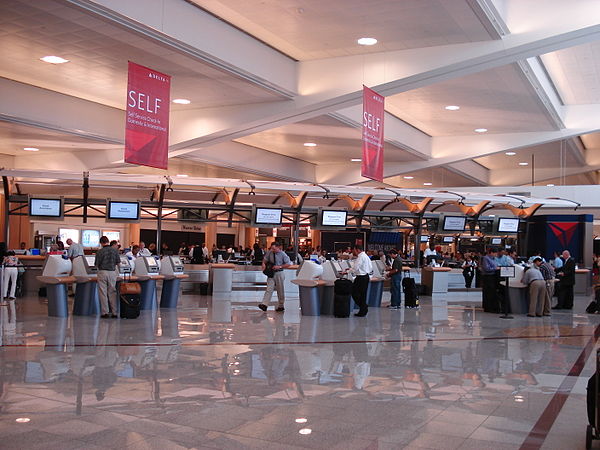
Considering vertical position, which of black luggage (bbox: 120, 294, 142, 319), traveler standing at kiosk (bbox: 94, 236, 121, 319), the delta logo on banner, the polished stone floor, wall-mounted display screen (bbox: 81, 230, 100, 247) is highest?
the delta logo on banner

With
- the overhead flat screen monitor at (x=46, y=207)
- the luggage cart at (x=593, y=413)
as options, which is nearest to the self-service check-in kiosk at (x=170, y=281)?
the overhead flat screen monitor at (x=46, y=207)

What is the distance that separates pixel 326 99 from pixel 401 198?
690 centimetres

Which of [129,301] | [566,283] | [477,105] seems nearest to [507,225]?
[566,283]

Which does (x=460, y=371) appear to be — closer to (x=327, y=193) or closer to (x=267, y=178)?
(x=327, y=193)

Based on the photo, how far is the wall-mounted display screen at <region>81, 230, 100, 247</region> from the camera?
25.1m

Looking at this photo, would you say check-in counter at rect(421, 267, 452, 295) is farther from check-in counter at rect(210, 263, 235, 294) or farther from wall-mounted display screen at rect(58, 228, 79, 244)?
wall-mounted display screen at rect(58, 228, 79, 244)

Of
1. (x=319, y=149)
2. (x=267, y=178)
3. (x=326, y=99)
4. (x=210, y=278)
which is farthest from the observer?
(x=267, y=178)

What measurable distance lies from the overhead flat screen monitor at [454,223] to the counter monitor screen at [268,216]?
539 centimetres

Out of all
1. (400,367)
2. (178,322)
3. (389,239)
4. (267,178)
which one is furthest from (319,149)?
(400,367)

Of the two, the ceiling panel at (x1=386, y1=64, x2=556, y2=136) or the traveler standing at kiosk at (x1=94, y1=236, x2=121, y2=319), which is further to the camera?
the ceiling panel at (x1=386, y1=64, x2=556, y2=136)

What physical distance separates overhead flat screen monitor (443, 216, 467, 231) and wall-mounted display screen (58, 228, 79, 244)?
503 inches

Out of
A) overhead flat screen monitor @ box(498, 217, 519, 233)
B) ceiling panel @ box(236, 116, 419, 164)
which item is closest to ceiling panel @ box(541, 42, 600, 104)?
overhead flat screen monitor @ box(498, 217, 519, 233)

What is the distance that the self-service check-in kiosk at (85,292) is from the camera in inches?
494

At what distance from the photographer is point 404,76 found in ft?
41.1
